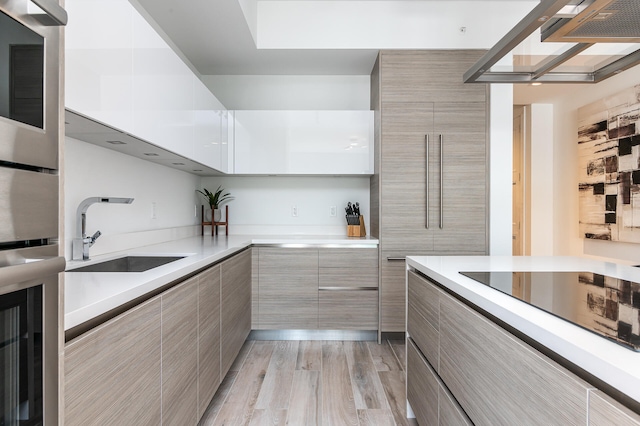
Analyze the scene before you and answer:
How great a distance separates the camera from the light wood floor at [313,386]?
1.92m

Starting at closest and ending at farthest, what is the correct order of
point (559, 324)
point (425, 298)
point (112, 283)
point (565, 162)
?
point (559, 324)
point (112, 283)
point (425, 298)
point (565, 162)

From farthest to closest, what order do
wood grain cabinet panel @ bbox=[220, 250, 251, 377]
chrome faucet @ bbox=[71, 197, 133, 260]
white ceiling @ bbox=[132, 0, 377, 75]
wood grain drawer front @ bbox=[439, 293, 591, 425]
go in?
1. white ceiling @ bbox=[132, 0, 377, 75]
2. wood grain cabinet panel @ bbox=[220, 250, 251, 377]
3. chrome faucet @ bbox=[71, 197, 133, 260]
4. wood grain drawer front @ bbox=[439, 293, 591, 425]

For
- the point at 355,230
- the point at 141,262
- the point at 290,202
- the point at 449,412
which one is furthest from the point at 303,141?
the point at 449,412

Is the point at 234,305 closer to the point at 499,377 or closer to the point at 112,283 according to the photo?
the point at 112,283

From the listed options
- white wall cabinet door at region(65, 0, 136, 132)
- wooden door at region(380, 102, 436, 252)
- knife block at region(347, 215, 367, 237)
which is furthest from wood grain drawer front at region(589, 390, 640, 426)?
knife block at region(347, 215, 367, 237)

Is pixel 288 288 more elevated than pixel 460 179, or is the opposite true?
pixel 460 179

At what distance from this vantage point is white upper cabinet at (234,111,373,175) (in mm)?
3260

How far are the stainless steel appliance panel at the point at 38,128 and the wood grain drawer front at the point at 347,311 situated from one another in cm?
255

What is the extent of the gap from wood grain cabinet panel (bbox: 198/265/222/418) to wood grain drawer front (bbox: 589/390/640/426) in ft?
4.85

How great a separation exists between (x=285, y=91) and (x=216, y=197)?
1248 mm

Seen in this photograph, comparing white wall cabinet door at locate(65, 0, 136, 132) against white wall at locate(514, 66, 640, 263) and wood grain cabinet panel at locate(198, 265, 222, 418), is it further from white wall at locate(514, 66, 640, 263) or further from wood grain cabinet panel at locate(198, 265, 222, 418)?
white wall at locate(514, 66, 640, 263)

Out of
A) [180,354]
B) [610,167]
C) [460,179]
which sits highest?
[610,167]

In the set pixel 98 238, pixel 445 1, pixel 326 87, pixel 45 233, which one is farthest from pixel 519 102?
pixel 45 233

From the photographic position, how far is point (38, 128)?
2.06 feet
